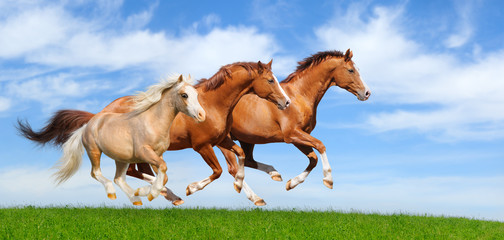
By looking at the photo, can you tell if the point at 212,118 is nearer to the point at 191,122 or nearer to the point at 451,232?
the point at 191,122

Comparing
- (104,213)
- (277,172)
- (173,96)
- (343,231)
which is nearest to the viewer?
(173,96)

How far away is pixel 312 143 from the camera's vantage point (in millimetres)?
10609

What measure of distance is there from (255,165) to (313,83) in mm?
2205

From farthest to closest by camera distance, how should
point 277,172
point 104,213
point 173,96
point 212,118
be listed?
point 277,172, point 104,213, point 212,118, point 173,96

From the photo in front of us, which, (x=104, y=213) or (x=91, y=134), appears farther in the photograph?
(x=104, y=213)

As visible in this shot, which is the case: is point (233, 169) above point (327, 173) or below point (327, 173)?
below

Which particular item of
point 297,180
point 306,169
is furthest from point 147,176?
point 306,169

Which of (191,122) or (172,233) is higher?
(191,122)

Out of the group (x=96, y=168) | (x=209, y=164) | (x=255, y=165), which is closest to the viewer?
(x=96, y=168)

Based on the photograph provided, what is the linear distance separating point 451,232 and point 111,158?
6.40m

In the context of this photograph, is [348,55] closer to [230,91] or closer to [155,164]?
[230,91]

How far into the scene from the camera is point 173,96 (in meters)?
7.93

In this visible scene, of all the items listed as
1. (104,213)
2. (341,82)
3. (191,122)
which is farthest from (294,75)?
(104,213)

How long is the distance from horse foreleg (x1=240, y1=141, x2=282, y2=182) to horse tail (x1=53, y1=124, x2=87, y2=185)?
4.28 metres
